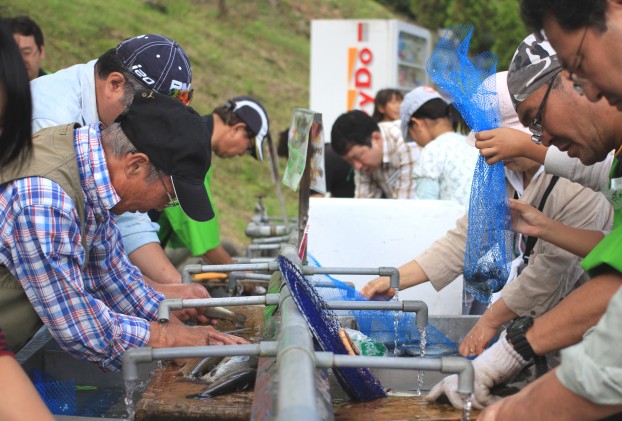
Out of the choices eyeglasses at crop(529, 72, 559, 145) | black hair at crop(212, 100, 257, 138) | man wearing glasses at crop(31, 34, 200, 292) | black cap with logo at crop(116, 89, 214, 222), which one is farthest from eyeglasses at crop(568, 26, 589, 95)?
black hair at crop(212, 100, 257, 138)

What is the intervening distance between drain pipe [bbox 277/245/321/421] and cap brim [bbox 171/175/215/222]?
65 centimetres

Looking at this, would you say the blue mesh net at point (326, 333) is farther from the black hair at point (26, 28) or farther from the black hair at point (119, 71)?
the black hair at point (26, 28)

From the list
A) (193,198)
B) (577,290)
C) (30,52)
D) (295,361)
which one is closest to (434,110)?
(30,52)

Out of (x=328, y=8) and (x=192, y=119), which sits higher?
(x=328, y=8)

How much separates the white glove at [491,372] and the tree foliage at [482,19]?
1904cm

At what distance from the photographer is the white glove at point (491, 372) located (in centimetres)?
232

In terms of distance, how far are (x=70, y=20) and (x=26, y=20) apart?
9.87 m

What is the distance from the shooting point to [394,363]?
188 centimetres

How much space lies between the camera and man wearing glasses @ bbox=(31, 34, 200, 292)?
3457 mm

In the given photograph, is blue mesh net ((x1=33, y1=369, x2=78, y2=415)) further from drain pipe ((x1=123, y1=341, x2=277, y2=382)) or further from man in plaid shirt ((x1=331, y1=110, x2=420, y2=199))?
man in plaid shirt ((x1=331, y1=110, x2=420, y2=199))

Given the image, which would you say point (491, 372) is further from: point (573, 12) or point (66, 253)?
point (66, 253)

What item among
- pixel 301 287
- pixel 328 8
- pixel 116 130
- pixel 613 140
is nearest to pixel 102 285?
pixel 116 130

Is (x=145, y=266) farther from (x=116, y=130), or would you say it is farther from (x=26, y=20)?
(x=26, y=20)

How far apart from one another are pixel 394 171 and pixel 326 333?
13.7ft
